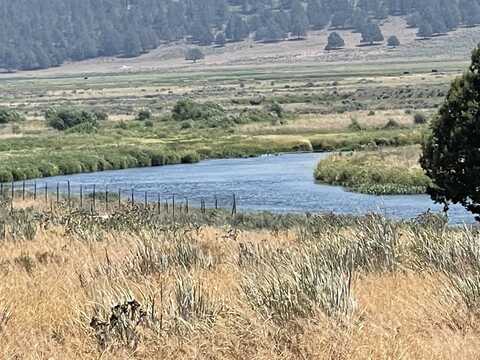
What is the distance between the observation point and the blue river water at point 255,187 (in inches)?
1631

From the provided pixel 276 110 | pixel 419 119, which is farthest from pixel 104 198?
pixel 276 110

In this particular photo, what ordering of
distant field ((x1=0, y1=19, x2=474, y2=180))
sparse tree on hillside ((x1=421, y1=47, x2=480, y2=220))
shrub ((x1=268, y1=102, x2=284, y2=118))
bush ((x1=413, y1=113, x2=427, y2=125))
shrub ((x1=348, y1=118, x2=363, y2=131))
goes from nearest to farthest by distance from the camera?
sparse tree on hillside ((x1=421, y1=47, x2=480, y2=220)), distant field ((x1=0, y1=19, x2=474, y2=180)), shrub ((x1=348, y1=118, x2=363, y2=131)), bush ((x1=413, y1=113, x2=427, y2=125)), shrub ((x1=268, y1=102, x2=284, y2=118))

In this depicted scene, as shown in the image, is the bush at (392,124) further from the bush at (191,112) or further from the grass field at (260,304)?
the grass field at (260,304)

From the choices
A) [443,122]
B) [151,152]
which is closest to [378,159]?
[151,152]

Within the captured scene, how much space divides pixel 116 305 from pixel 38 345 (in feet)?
2.50

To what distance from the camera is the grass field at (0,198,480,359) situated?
304 inches

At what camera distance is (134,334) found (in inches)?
318

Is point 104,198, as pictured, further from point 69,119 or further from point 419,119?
point 69,119

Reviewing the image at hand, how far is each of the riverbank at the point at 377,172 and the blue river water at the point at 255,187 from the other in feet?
3.41

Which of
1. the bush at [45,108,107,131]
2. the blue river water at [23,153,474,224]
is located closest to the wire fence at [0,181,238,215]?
the blue river water at [23,153,474,224]

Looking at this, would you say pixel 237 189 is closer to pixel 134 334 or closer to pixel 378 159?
pixel 378 159

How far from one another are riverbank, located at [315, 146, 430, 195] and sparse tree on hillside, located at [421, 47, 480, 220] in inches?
897

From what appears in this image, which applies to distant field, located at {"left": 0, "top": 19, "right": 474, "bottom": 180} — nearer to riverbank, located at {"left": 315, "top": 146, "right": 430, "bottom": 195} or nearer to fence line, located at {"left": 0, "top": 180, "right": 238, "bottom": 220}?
riverbank, located at {"left": 315, "top": 146, "right": 430, "bottom": 195}

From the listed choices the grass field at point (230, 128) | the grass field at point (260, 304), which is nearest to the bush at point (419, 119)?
the grass field at point (230, 128)
